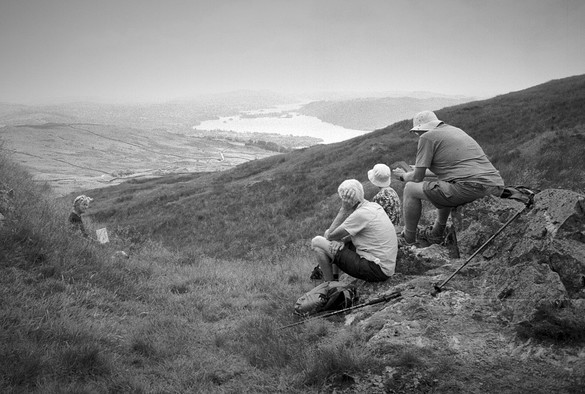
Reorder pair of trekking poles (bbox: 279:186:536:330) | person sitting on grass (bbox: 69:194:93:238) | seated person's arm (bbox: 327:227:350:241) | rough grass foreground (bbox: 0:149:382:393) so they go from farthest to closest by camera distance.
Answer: person sitting on grass (bbox: 69:194:93:238)
seated person's arm (bbox: 327:227:350:241)
pair of trekking poles (bbox: 279:186:536:330)
rough grass foreground (bbox: 0:149:382:393)

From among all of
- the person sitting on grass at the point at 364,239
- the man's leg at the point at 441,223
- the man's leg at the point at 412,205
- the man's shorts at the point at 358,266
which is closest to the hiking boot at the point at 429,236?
the man's leg at the point at 441,223

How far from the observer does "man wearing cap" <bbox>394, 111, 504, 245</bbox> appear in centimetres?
614

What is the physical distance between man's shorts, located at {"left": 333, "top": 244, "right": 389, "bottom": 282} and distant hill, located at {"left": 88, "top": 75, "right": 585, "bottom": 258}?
7.84m

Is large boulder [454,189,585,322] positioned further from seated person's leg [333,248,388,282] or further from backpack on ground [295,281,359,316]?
backpack on ground [295,281,359,316]

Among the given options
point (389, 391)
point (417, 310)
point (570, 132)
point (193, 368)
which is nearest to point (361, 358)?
point (389, 391)

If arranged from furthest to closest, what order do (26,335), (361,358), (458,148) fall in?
(458,148) < (26,335) < (361,358)

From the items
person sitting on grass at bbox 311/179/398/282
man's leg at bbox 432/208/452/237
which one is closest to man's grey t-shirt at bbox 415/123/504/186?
man's leg at bbox 432/208/452/237

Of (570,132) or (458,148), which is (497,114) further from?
(458,148)

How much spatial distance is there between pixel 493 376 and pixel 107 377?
149 inches

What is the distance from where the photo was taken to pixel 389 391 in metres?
3.64

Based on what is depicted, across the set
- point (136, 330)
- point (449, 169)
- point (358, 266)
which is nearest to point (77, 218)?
point (136, 330)

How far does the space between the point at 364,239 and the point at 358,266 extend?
1.39ft

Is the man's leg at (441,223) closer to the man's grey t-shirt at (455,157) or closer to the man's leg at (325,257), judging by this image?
the man's grey t-shirt at (455,157)

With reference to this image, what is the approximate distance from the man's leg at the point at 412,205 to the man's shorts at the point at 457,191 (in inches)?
6.2
